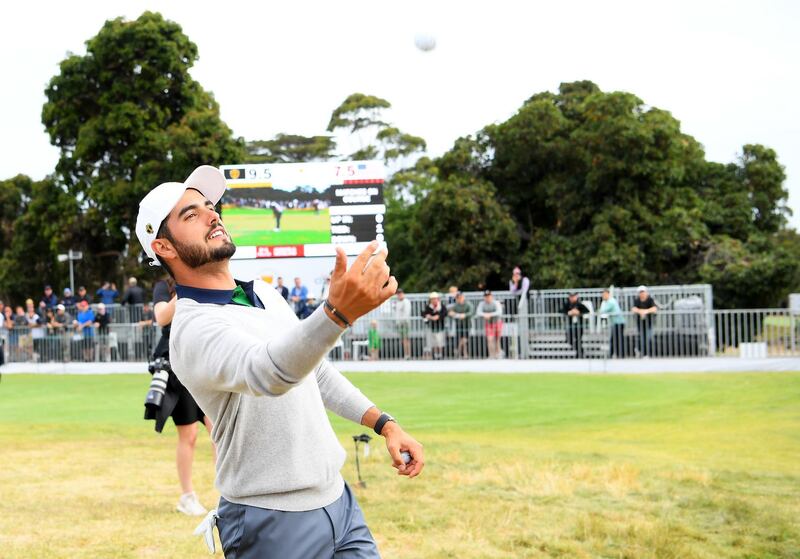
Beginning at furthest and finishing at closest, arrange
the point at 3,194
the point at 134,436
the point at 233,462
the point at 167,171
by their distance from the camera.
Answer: the point at 3,194
the point at 167,171
the point at 134,436
the point at 233,462

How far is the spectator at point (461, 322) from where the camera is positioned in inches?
890

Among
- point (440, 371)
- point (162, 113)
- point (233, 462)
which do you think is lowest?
point (440, 371)

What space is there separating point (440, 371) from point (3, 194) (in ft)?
129

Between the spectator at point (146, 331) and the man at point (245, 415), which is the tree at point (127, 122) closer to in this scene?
the spectator at point (146, 331)

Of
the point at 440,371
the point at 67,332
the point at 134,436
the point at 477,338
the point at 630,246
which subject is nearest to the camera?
the point at 134,436

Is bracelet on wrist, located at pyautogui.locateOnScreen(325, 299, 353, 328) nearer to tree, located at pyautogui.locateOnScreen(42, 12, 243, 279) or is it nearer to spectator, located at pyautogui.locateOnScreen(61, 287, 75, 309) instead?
spectator, located at pyautogui.locateOnScreen(61, 287, 75, 309)

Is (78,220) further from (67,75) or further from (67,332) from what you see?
(67,332)

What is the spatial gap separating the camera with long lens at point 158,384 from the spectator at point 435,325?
15.5m

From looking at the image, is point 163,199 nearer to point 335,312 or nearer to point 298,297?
point 335,312

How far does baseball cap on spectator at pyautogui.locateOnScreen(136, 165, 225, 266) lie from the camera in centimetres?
304

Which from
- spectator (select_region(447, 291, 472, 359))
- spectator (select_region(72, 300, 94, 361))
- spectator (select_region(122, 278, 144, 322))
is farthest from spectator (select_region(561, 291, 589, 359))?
spectator (select_region(72, 300, 94, 361))

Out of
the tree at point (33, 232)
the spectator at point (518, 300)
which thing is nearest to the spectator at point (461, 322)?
the spectator at point (518, 300)

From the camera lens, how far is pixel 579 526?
260 inches

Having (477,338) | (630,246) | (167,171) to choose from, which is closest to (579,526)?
(477,338)
